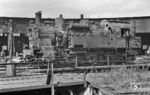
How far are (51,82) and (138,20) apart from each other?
3756 cm

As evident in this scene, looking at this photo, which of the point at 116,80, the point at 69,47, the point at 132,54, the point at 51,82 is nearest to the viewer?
the point at 51,82

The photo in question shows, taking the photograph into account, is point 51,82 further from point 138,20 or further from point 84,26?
point 138,20

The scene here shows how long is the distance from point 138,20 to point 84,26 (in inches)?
956

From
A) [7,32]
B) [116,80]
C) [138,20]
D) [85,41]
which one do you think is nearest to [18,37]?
[7,32]

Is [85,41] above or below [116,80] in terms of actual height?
above

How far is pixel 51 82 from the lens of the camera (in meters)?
11.5

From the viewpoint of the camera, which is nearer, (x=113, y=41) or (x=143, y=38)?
(x=113, y=41)

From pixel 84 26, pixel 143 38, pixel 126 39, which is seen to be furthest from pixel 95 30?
pixel 143 38

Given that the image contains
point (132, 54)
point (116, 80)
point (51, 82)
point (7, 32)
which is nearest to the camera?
point (51, 82)

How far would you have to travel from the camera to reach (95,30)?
82.1 ft

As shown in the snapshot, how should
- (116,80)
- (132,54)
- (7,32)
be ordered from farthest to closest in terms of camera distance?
(7,32)
(132,54)
(116,80)

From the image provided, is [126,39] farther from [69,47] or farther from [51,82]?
[51,82]

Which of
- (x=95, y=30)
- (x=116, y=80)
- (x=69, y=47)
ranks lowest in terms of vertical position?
(x=116, y=80)

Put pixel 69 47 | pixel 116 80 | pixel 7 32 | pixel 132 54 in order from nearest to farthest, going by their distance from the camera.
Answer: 1. pixel 116 80
2. pixel 69 47
3. pixel 132 54
4. pixel 7 32
